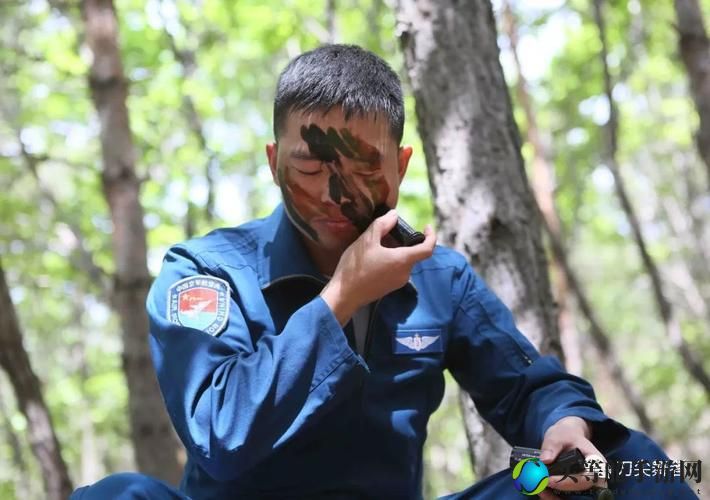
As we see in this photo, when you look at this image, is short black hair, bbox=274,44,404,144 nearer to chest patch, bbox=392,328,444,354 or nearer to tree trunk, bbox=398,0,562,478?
chest patch, bbox=392,328,444,354

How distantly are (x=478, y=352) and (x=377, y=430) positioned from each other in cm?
40

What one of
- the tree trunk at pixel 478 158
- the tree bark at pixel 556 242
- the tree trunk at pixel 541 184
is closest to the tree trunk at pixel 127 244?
the tree trunk at pixel 478 158

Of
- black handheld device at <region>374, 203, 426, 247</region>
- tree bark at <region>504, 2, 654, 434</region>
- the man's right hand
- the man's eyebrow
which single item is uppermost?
the man's eyebrow

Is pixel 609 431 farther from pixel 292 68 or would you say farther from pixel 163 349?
pixel 292 68

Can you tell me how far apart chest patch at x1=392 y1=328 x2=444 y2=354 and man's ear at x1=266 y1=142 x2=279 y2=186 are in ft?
1.78

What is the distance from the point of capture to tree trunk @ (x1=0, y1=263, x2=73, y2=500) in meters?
4.54

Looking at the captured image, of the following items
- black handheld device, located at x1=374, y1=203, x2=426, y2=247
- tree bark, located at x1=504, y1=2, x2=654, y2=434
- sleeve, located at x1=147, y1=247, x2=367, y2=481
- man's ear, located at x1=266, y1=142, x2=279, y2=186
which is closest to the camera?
sleeve, located at x1=147, y1=247, x2=367, y2=481

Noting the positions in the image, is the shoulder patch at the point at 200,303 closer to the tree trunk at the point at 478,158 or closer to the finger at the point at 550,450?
the finger at the point at 550,450

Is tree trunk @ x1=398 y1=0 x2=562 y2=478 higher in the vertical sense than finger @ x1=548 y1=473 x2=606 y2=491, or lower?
higher

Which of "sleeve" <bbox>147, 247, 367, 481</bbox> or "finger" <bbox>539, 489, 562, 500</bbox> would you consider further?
"finger" <bbox>539, 489, 562, 500</bbox>

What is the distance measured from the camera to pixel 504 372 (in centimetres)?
233

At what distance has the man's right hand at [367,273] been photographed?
6.17ft

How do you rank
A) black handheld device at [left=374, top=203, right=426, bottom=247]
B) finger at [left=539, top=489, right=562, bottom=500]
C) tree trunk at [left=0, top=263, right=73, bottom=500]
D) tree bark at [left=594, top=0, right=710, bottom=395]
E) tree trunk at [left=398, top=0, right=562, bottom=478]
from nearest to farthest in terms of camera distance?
finger at [left=539, top=489, right=562, bottom=500], black handheld device at [left=374, top=203, right=426, bottom=247], tree trunk at [left=398, top=0, right=562, bottom=478], tree trunk at [left=0, top=263, right=73, bottom=500], tree bark at [left=594, top=0, right=710, bottom=395]

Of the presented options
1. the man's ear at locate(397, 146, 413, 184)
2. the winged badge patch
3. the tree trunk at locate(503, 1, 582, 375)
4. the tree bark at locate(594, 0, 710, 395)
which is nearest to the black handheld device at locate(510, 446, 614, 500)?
the winged badge patch
